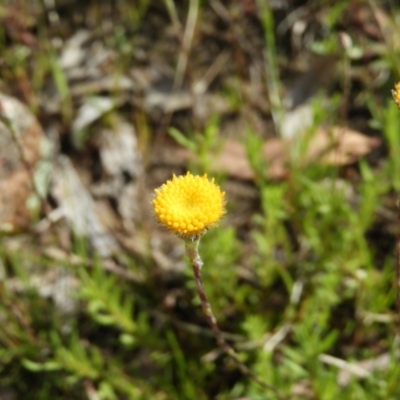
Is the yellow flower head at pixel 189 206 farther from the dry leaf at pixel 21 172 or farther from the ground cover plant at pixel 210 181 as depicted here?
the dry leaf at pixel 21 172

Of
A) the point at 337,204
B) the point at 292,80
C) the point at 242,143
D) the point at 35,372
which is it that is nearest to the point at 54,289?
the point at 35,372

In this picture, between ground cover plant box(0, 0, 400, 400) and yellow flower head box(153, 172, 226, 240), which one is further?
ground cover plant box(0, 0, 400, 400)

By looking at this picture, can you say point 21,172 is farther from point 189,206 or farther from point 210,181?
point 189,206

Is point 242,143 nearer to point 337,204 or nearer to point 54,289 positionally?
point 337,204

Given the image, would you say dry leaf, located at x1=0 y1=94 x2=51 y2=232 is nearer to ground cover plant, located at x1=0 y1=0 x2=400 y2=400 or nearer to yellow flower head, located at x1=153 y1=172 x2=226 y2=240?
ground cover plant, located at x1=0 y1=0 x2=400 y2=400

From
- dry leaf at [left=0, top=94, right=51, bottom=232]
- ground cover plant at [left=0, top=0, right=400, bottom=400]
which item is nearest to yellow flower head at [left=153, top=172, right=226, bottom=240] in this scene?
ground cover plant at [left=0, top=0, right=400, bottom=400]

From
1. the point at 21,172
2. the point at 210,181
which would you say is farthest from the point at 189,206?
the point at 21,172
